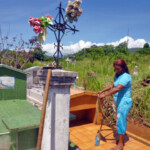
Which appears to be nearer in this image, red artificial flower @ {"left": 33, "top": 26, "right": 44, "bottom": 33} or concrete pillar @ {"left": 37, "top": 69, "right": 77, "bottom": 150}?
red artificial flower @ {"left": 33, "top": 26, "right": 44, "bottom": 33}

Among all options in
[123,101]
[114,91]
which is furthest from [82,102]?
[114,91]

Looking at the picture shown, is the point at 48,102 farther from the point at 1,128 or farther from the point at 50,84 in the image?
the point at 1,128

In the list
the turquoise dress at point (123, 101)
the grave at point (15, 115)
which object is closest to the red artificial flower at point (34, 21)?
the grave at point (15, 115)

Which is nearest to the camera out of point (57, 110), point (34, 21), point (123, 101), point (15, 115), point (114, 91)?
point (34, 21)

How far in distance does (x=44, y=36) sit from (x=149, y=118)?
11.9 ft

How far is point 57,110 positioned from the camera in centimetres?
218

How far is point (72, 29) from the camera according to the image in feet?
7.75

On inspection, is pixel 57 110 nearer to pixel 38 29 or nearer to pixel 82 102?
pixel 38 29

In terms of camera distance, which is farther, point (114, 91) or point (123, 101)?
point (123, 101)

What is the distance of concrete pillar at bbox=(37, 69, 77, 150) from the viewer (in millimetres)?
2119

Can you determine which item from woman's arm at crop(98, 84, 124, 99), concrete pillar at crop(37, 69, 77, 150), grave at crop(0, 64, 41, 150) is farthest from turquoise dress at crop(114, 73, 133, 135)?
grave at crop(0, 64, 41, 150)

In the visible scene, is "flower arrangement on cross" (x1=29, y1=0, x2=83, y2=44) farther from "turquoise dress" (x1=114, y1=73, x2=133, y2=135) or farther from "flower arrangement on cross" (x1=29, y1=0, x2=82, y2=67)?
"turquoise dress" (x1=114, y1=73, x2=133, y2=135)

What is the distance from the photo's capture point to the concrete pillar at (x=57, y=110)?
6.95 ft

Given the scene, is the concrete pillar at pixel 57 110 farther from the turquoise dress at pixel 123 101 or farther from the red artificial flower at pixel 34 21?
the turquoise dress at pixel 123 101
